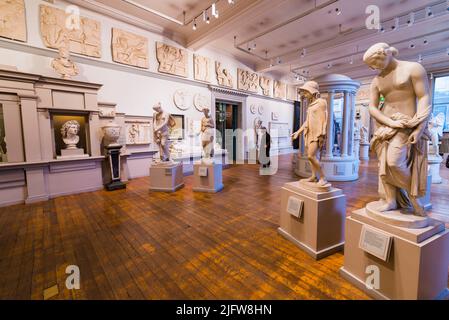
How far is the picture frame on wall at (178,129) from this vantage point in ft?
23.6

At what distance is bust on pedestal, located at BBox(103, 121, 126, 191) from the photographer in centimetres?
507

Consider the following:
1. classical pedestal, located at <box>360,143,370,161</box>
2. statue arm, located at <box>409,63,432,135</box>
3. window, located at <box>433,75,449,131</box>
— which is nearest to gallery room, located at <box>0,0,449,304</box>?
statue arm, located at <box>409,63,432,135</box>

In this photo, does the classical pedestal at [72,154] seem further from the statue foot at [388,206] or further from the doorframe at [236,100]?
the statue foot at [388,206]

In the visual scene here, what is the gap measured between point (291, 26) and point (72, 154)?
7.33 m

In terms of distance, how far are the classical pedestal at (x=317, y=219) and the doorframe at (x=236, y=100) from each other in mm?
6479

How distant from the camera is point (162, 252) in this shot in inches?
95.3

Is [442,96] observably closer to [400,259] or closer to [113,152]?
[400,259]

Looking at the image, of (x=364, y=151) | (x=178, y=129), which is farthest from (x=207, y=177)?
(x=364, y=151)

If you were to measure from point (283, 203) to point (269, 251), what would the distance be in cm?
67

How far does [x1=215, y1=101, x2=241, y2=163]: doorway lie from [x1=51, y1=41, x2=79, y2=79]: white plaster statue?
540cm

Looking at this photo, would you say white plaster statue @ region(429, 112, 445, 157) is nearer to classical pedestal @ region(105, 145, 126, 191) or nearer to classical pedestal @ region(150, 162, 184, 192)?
classical pedestal @ region(150, 162, 184, 192)

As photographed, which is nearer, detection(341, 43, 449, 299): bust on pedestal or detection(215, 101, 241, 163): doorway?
detection(341, 43, 449, 299): bust on pedestal
